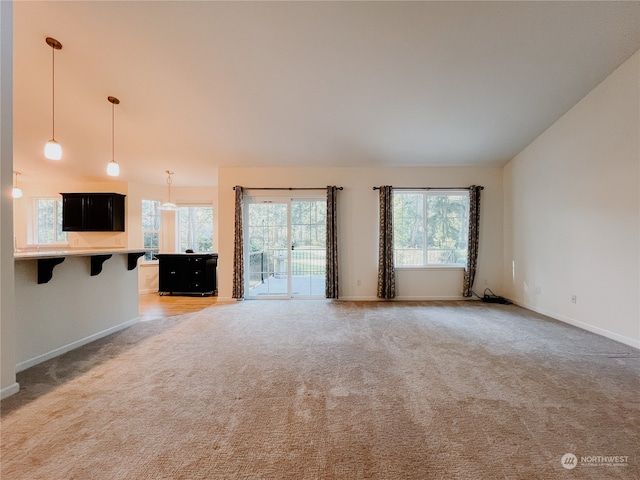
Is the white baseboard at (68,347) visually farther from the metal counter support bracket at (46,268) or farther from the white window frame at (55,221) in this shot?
the white window frame at (55,221)

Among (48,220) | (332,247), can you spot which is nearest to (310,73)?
(332,247)

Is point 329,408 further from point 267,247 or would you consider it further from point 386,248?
point 267,247

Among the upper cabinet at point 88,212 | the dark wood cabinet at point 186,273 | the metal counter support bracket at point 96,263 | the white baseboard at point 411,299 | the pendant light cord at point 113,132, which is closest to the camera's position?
the metal counter support bracket at point 96,263

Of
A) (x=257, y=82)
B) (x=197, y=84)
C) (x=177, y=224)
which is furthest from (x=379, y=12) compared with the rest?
(x=177, y=224)

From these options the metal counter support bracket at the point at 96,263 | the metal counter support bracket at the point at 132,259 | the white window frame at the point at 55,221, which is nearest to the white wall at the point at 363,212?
the metal counter support bracket at the point at 132,259

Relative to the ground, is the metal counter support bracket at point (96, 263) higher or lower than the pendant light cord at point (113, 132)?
lower

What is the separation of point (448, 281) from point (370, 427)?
172 inches

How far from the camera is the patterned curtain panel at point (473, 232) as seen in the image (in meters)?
5.31

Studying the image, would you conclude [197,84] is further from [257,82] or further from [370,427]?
[370,427]

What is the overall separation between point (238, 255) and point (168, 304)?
1.61m

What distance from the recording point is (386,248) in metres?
5.28

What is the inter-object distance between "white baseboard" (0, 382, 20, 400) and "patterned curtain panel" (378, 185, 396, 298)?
4730mm

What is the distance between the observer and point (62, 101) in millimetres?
3734

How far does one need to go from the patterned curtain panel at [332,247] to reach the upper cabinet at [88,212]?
4.60 meters
